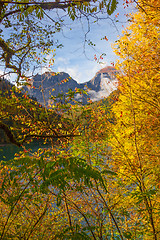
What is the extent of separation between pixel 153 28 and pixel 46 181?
6.98 meters

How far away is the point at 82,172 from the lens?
1.45m

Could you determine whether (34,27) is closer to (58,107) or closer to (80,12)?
(58,107)

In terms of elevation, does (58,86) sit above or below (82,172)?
above

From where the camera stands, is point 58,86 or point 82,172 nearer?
point 82,172

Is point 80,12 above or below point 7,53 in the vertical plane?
below

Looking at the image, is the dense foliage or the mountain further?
the mountain

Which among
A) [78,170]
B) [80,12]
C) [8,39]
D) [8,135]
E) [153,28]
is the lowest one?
[78,170]

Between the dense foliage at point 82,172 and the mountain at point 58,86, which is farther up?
the mountain at point 58,86

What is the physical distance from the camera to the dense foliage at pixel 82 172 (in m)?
1.68

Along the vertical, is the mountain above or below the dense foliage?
above

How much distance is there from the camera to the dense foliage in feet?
5.50

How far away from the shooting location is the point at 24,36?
457 cm

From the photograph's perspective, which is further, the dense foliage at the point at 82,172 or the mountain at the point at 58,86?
the mountain at the point at 58,86

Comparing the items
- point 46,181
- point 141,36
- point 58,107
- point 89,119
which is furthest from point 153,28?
point 46,181
